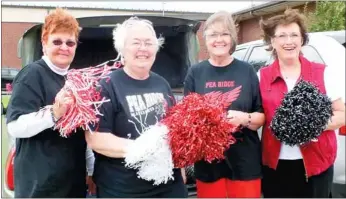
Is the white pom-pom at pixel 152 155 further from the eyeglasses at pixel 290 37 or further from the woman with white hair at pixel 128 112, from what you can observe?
the eyeglasses at pixel 290 37

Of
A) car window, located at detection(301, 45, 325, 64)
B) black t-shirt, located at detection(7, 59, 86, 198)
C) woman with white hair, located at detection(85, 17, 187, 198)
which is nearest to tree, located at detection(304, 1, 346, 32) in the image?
car window, located at detection(301, 45, 325, 64)

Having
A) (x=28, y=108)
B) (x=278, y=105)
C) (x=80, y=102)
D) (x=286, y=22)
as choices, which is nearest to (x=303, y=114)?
(x=278, y=105)

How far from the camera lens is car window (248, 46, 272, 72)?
3.31m

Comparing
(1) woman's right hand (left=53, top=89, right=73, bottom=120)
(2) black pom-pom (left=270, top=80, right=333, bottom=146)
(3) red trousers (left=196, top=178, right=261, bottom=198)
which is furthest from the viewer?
(3) red trousers (left=196, top=178, right=261, bottom=198)

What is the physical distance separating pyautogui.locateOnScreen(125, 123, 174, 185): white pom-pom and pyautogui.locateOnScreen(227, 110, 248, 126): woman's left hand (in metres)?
0.40

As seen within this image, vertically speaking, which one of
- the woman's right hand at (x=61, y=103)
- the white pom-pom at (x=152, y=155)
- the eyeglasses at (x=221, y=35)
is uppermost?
the eyeglasses at (x=221, y=35)

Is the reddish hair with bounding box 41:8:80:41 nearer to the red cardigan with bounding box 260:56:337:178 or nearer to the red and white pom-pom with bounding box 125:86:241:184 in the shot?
the red and white pom-pom with bounding box 125:86:241:184

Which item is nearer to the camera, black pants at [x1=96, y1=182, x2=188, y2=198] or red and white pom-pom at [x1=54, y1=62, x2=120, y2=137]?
red and white pom-pom at [x1=54, y1=62, x2=120, y2=137]

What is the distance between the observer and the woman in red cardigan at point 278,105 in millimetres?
2488

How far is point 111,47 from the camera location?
442 centimetres

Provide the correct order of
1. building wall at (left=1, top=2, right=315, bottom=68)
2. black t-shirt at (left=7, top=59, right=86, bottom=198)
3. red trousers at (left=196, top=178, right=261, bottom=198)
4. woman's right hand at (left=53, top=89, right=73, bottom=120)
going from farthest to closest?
building wall at (left=1, top=2, right=315, bottom=68) < red trousers at (left=196, top=178, right=261, bottom=198) < black t-shirt at (left=7, top=59, right=86, bottom=198) < woman's right hand at (left=53, top=89, right=73, bottom=120)

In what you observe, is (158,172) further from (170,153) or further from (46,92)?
(46,92)

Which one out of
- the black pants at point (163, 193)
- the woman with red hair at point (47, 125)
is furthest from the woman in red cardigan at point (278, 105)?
the woman with red hair at point (47, 125)

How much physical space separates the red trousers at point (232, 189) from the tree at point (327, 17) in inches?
37.8
